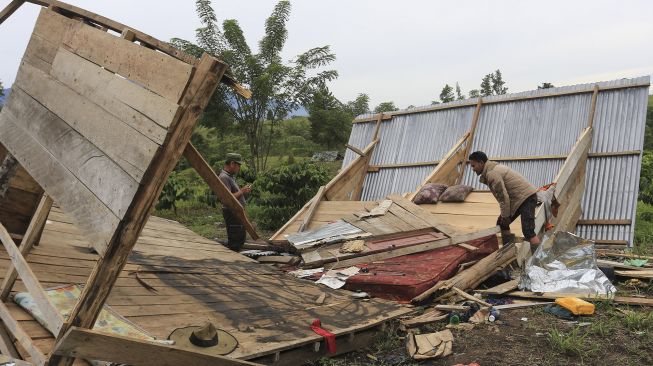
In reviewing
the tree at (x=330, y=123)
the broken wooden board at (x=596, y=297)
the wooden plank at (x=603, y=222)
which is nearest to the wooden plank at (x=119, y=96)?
the broken wooden board at (x=596, y=297)

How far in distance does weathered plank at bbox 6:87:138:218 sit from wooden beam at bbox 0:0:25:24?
1057 millimetres

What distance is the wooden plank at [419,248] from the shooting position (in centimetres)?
690

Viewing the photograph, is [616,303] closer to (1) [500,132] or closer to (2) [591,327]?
(2) [591,327]

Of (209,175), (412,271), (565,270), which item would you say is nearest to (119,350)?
(209,175)

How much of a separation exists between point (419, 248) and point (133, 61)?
5.05 metres

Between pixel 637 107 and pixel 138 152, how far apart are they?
9.53 meters

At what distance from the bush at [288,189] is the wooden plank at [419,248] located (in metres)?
5.42

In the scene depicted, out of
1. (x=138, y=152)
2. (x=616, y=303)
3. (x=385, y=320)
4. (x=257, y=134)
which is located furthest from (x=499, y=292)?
(x=257, y=134)

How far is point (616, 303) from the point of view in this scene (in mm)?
5621

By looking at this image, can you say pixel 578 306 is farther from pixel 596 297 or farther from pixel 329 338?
pixel 329 338

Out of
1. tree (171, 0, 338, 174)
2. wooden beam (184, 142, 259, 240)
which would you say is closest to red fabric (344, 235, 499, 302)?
wooden beam (184, 142, 259, 240)

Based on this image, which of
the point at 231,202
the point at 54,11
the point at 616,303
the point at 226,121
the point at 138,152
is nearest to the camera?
the point at 138,152

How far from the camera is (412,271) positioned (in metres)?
6.25

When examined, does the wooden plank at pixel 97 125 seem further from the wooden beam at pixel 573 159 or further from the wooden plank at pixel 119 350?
the wooden beam at pixel 573 159
